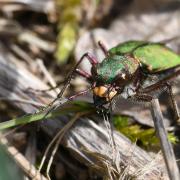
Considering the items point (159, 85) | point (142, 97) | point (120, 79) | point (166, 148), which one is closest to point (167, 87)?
point (159, 85)

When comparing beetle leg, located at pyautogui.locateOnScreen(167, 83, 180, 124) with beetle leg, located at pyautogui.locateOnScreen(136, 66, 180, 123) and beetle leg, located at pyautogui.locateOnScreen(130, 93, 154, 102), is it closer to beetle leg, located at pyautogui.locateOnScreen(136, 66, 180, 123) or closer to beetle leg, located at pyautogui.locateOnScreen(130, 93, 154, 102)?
beetle leg, located at pyautogui.locateOnScreen(136, 66, 180, 123)

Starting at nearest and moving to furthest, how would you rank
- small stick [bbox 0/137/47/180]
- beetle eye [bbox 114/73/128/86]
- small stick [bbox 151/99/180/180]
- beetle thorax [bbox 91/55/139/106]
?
small stick [bbox 151/99/180/180] < small stick [bbox 0/137/47/180] < beetle thorax [bbox 91/55/139/106] < beetle eye [bbox 114/73/128/86]

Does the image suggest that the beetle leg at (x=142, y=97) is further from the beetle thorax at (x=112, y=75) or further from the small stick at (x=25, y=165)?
the small stick at (x=25, y=165)

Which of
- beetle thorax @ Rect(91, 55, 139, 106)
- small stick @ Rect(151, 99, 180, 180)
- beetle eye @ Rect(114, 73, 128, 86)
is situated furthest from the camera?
beetle eye @ Rect(114, 73, 128, 86)

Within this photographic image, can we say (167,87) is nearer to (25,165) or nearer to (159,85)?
(159,85)

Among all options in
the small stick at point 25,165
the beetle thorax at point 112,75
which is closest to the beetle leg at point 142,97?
the beetle thorax at point 112,75

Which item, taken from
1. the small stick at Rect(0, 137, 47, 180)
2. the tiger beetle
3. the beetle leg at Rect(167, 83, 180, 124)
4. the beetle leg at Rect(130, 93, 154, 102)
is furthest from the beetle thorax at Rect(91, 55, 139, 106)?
the small stick at Rect(0, 137, 47, 180)

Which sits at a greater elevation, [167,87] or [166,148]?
[167,87]

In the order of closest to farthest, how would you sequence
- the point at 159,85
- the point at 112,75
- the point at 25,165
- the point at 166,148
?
the point at 166,148 < the point at 25,165 < the point at 112,75 < the point at 159,85
